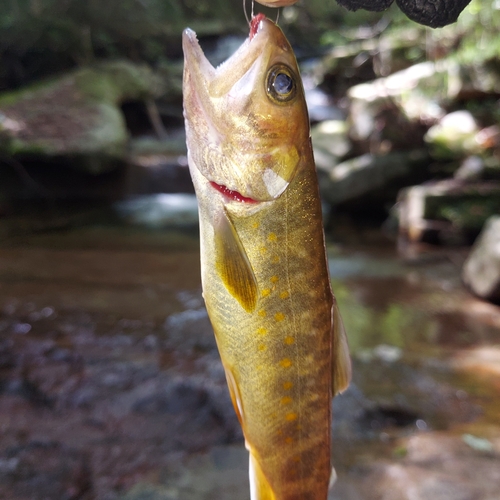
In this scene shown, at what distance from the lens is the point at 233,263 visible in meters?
1.36

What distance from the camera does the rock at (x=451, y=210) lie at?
8.82m

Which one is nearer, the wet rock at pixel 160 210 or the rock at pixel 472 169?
the rock at pixel 472 169

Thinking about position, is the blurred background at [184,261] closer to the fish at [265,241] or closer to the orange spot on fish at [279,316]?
the fish at [265,241]

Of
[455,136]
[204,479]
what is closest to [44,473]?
[204,479]

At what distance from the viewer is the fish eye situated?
1323mm

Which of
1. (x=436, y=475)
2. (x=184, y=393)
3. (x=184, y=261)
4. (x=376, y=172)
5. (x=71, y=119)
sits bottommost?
(x=436, y=475)

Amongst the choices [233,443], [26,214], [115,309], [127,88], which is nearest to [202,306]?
[115,309]

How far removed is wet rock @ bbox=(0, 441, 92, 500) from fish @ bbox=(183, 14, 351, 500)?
75.7 inches

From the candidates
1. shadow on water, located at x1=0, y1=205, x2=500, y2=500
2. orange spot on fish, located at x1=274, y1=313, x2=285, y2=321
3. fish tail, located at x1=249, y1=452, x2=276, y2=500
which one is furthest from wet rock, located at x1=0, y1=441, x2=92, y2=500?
orange spot on fish, located at x1=274, y1=313, x2=285, y2=321

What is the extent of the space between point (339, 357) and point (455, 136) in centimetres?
985

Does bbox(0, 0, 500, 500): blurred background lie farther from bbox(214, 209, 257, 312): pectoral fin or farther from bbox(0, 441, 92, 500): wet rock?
bbox(214, 209, 257, 312): pectoral fin

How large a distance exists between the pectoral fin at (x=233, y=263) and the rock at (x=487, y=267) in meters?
5.85

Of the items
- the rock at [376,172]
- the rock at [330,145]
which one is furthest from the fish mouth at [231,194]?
the rock at [330,145]

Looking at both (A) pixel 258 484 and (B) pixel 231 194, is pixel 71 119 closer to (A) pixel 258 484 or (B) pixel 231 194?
(B) pixel 231 194
